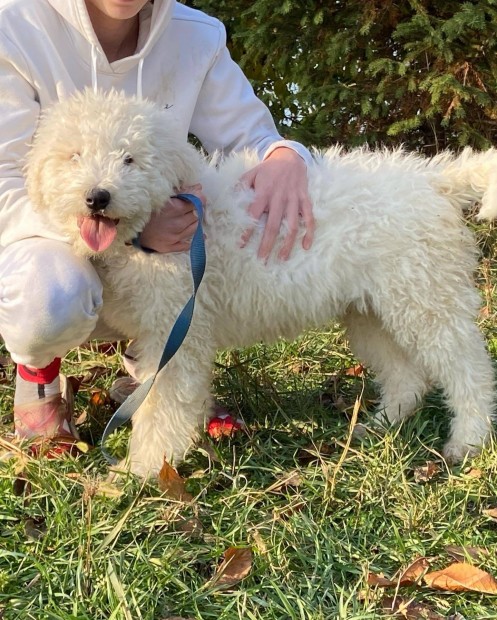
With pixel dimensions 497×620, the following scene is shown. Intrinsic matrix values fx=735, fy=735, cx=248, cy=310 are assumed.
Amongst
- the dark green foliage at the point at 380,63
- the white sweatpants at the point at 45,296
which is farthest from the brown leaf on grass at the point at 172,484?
the dark green foliage at the point at 380,63

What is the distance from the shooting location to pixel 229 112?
10.5 feet

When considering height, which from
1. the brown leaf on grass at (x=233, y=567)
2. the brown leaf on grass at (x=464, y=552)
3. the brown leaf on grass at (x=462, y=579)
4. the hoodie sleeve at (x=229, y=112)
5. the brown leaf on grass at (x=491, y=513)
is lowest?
the brown leaf on grass at (x=233, y=567)

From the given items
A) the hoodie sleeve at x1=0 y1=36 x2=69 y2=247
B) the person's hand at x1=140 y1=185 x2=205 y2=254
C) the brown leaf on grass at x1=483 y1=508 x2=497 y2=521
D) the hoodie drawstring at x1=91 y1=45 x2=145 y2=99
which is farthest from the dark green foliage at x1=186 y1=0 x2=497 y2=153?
the brown leaf on grass at x1=483 y1=508 x2=497 y2=521

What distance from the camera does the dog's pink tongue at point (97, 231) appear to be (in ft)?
7.96

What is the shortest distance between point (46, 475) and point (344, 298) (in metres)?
1.29

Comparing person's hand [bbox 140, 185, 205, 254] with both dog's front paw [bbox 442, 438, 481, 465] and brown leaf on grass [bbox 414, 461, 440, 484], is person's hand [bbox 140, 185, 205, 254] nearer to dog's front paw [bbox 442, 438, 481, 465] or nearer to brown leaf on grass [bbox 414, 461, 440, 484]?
brown leaf on grass [bbox 414, 461, 440, 484]

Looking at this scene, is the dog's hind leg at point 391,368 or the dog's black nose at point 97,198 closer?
the dog's black nose at point 97,198

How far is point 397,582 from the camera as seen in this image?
2.07 metres

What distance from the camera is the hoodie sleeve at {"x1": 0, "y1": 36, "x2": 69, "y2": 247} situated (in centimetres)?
266

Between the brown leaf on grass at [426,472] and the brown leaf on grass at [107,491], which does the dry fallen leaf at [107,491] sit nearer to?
the brown leaf on grass at [107,491]

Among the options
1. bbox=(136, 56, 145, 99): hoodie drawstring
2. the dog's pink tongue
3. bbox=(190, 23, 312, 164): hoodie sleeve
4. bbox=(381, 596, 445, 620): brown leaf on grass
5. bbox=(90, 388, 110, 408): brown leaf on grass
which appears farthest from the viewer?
bbox=(90, 388, 110, 408): brown leaf on grass

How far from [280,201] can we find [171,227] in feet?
1.39

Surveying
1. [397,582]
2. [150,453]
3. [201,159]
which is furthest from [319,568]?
[201,159]

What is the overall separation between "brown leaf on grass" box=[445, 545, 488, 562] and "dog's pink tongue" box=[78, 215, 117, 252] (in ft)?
4.78
